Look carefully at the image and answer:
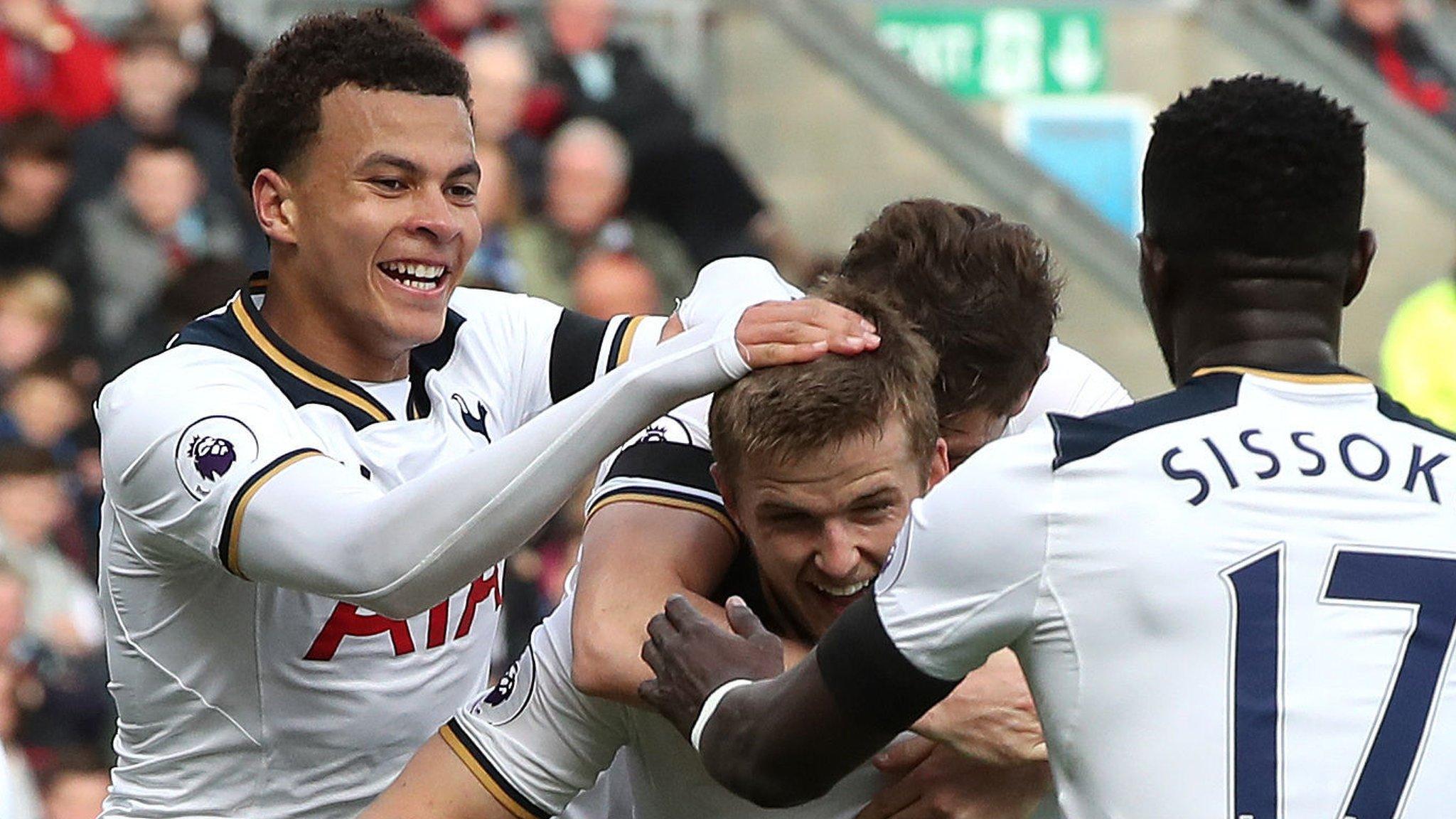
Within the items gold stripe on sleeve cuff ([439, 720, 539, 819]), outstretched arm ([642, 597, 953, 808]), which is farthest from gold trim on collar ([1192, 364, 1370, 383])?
gold stripe on sleeve cuff ([439, 720, 539, 819])

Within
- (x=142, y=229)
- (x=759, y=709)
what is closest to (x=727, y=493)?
(x=759, y=709)

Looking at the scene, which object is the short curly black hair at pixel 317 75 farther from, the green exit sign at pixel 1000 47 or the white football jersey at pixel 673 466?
the green exit sign at pixel 1000 47

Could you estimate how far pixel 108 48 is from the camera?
8477mm

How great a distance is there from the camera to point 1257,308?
2785mm

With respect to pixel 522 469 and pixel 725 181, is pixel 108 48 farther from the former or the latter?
pixel 522 469

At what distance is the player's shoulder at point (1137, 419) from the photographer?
8.94 feet

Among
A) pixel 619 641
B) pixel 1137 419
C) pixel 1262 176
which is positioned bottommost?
pixel 619 641

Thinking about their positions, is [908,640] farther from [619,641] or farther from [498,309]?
[498,309]

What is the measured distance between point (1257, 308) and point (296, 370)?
1752 mm

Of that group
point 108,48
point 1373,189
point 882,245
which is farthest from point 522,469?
point 1373,189

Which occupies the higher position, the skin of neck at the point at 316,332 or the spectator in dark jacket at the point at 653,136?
the skin of neck at the point at 316,332

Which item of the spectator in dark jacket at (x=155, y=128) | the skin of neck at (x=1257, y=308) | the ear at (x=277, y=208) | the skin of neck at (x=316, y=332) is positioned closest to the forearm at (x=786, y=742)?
the skin of neck at (x=1257, y=308)

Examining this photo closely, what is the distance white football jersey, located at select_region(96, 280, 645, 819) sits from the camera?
12.6 ft

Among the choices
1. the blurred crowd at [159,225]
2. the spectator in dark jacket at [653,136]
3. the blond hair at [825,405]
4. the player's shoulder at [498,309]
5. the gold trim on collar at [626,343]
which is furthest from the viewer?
the spectator in dark jacket at [653,136]
